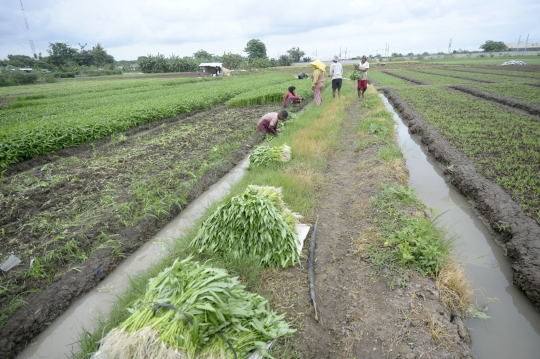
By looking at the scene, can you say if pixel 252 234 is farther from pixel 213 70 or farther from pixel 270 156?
pixel 213 70

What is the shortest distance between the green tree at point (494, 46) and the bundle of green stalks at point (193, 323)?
93.3 meters

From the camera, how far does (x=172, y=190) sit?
5348mm

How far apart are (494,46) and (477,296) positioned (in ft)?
304

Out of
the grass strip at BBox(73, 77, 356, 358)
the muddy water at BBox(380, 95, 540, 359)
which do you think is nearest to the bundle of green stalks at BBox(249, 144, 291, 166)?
the grass strip at BBox(73, 77, 356, 358)

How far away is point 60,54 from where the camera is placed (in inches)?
2256

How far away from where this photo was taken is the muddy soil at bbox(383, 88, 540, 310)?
3066mm

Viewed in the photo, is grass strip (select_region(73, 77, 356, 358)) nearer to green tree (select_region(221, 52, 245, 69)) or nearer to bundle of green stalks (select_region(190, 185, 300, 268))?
bundle of green stalks (select_region(190, 185, 300, 268))

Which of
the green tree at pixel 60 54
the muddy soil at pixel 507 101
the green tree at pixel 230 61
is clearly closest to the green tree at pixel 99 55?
the green tree at pixel 60 54

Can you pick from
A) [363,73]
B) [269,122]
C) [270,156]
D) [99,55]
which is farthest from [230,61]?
[270,156]

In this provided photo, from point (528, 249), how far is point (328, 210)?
2.47 meters

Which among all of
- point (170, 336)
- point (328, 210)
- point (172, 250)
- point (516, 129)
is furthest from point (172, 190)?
point (516, 129)

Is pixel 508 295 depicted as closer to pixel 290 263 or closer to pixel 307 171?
pixel 290 263

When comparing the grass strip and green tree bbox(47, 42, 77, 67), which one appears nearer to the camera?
the grass strip

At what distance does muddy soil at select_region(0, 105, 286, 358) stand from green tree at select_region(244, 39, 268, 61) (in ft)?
240
